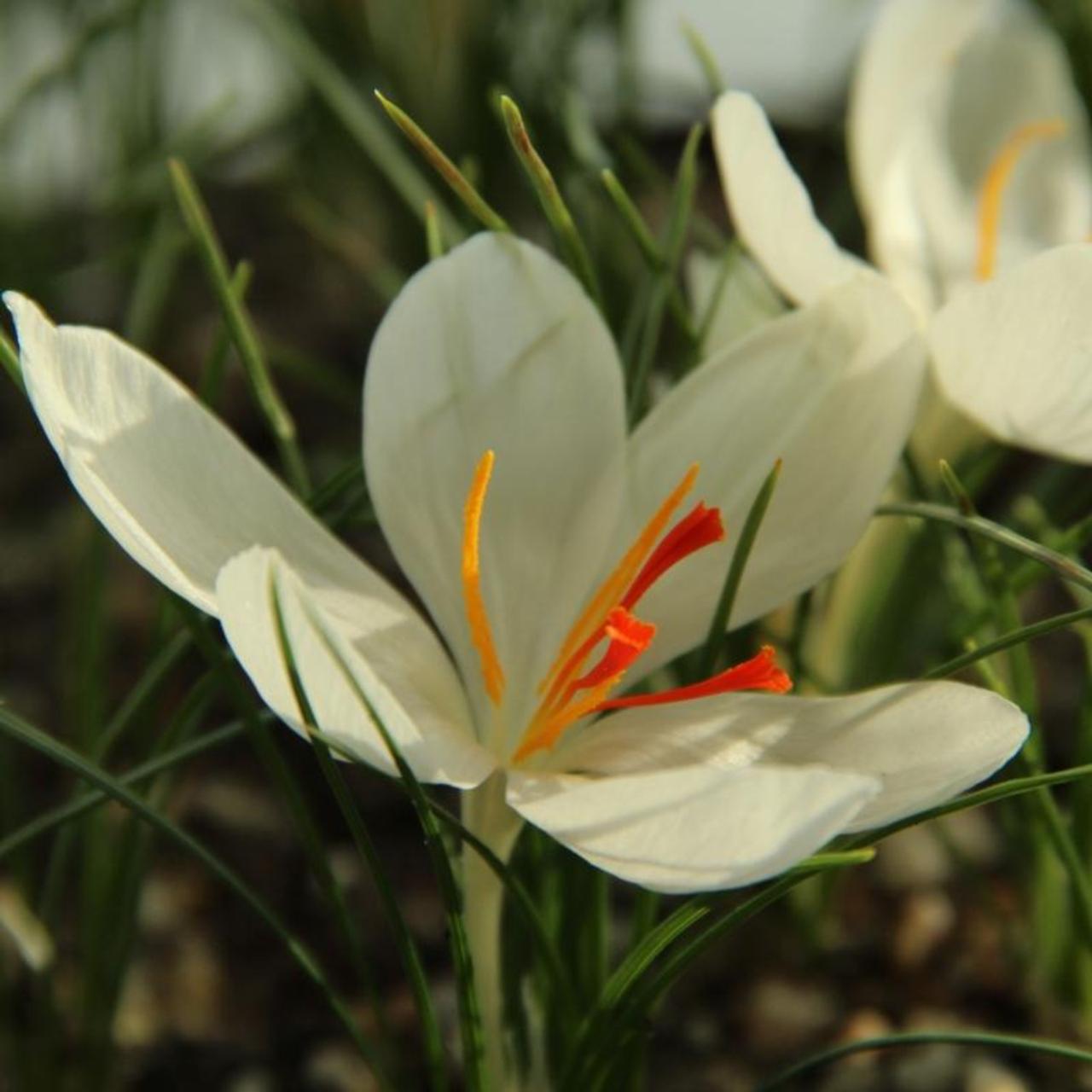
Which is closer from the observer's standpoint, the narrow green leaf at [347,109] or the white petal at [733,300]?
the white petal at [733,300]

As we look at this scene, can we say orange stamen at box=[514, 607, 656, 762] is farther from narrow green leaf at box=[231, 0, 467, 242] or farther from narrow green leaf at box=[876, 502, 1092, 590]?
narrow green leaf at box=[231, 0, 467, 242]

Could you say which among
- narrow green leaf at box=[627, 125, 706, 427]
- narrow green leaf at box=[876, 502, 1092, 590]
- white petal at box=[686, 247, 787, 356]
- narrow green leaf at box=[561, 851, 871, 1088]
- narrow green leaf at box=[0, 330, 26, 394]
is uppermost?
narrow green leaf at box=[0, 330, 26, 394]

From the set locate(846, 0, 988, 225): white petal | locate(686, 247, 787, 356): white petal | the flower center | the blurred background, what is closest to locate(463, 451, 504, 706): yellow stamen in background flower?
the flower center

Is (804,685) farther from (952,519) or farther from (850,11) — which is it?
(850,11)

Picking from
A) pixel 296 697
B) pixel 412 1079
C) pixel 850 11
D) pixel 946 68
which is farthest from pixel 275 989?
pixel 850 11

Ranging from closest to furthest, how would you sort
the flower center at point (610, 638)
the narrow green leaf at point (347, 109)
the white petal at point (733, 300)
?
1. the flower center at point (610, 638)
2. the white petal at point (733, 300)
3. the narrow green leaf at point (347, 109)

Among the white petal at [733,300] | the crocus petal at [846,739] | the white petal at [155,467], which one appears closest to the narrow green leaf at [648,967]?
the crocus petal at [846,739]

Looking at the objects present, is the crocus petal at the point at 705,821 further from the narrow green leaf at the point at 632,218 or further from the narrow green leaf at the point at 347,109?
the narrow green leaf at the point at 347,109
